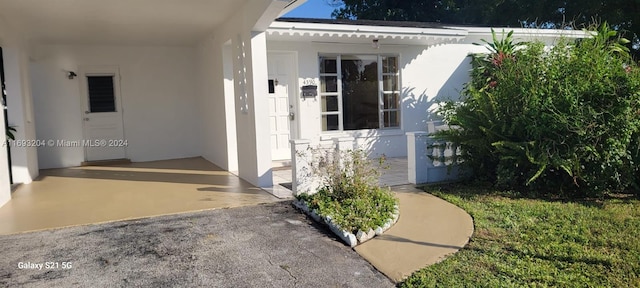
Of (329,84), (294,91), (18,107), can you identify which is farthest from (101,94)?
(329,84)

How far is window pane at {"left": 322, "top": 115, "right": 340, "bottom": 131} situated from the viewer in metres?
8.65

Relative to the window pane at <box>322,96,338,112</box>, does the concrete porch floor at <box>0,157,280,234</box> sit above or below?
below

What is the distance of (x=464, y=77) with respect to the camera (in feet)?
31.9

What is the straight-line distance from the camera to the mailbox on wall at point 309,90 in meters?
8.31

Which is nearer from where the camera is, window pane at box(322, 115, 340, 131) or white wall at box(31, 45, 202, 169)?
window pane at box(322, 115, 340, 131)

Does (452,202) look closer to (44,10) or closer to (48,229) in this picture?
(48,229)

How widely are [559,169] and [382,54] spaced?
444cm

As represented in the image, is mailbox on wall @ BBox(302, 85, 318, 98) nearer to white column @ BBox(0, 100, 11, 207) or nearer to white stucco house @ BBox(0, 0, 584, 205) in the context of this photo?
white stucco house @ BBox(0, 0, 584, 205)

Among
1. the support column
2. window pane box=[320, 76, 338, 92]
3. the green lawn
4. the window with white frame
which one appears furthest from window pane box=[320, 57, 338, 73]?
the green lawn

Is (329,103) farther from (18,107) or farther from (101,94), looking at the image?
(18,107)

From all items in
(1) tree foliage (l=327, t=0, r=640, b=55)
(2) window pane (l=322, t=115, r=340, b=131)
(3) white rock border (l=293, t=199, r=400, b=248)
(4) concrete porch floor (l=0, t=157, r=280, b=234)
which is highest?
(1) tree foliage (l=327, t=0, r=640, b=55)

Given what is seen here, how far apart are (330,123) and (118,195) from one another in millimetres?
4140

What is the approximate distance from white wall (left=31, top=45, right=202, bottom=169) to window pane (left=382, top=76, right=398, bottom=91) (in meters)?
4.19

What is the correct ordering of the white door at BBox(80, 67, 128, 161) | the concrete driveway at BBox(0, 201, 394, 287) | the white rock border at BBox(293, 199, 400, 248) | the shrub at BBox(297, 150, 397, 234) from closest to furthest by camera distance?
the concrete driveway at BBox(0, 201, 394, 287), the white rock border at BBox(293, 199, 400, 248), the shrub at BBox(297, 150, 397, 234), the white door at BBox(80, 67, 128, 161)
